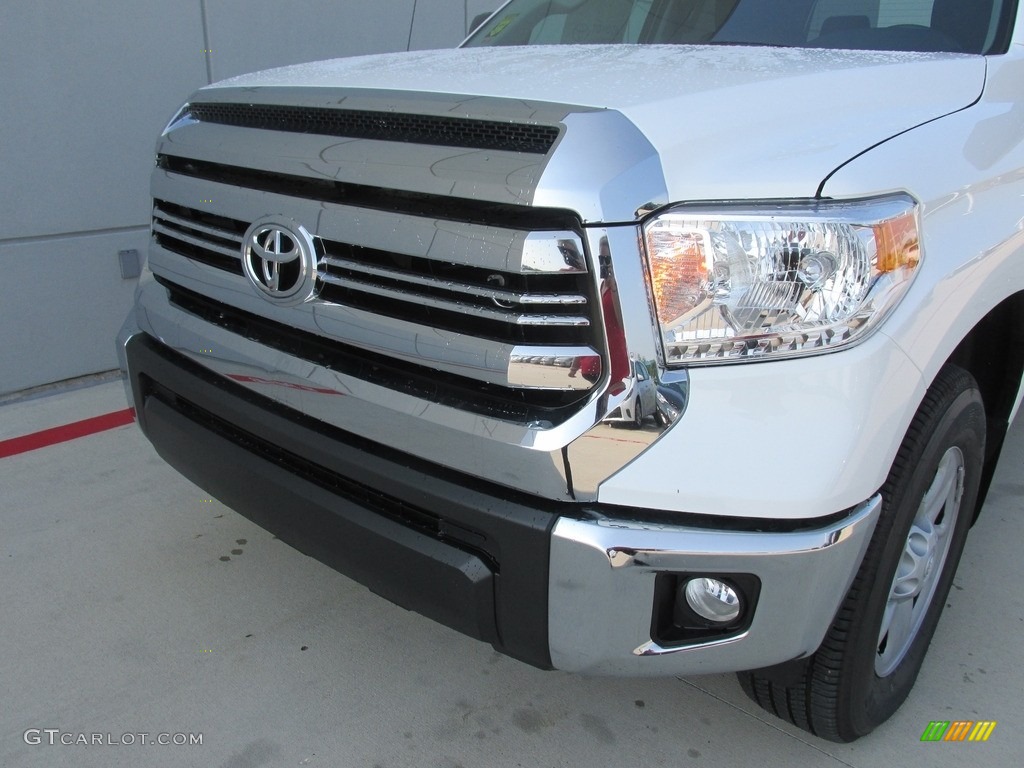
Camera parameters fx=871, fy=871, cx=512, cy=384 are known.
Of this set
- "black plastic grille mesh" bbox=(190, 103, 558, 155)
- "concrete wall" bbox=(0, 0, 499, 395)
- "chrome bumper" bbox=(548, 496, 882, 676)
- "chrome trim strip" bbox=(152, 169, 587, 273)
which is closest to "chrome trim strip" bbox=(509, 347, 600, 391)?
"chrome trim strip" bbox=(152, 169, 587, 273)

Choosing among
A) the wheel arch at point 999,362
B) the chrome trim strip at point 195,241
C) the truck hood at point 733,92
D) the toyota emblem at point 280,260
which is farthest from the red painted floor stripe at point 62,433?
the wheel arch at point 999,362

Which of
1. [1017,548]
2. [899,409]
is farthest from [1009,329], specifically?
[1017,548]

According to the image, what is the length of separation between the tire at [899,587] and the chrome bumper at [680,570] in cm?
13

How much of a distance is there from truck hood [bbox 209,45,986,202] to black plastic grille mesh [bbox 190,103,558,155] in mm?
91

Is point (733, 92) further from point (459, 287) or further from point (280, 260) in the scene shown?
point (280, 260)

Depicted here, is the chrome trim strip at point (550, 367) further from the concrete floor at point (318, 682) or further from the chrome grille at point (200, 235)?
the concrete floor at point (318, 682)

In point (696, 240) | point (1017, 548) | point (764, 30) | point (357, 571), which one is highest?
point (764, 30)

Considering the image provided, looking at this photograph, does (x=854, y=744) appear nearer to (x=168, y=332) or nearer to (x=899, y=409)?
(x=899, y=409)

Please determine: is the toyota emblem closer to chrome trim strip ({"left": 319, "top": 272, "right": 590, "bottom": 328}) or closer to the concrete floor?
chrome trim strip ({"left": 319, "top": 272, "right": 590, "bottom": 328})

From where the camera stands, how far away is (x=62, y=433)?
367 cm

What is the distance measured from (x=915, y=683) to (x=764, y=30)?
180 cm

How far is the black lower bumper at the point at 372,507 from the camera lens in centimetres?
158

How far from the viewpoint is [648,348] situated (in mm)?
1473

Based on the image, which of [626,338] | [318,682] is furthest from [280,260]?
[318,682]
